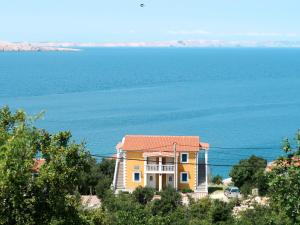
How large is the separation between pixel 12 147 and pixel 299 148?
5379 mm

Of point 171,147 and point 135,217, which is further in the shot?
point 171,147

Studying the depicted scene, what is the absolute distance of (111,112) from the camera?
266ft

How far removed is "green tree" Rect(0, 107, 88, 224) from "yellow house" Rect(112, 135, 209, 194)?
24.2 meters

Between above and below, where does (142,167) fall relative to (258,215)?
above

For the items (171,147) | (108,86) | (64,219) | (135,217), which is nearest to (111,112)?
(108,86)

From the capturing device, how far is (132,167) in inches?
1470

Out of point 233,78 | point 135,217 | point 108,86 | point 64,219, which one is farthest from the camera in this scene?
point 233,78

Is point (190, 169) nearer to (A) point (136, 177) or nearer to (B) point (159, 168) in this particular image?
(B) point (159, 168)

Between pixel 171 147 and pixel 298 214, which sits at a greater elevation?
pixel 171 147

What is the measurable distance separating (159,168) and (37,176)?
25.8 metres

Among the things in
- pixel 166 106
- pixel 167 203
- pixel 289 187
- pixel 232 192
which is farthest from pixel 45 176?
pixel 166 106

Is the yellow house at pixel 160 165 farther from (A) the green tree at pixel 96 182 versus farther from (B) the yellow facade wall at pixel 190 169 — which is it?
(A) the green tree at pixel 96 182

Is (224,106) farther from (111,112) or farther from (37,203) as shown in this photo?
(37,203)

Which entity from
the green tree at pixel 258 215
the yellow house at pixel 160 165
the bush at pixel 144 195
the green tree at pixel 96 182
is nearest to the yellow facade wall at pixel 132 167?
the yellow house at pixel 160 165
